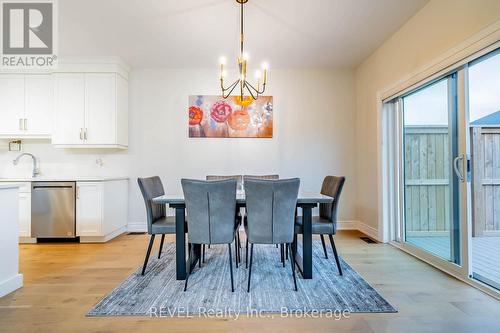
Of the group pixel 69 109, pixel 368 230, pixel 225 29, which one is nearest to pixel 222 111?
pixel 225 29

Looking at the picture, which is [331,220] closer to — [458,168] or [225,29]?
[458,168]

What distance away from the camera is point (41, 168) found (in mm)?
4078

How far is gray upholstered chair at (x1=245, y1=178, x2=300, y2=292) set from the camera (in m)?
2.01

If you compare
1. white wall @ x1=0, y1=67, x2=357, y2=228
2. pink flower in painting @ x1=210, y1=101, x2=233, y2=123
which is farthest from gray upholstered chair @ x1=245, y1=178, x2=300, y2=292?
pink flower in painting @ x1=210, y1=101, x2=233, y2=123

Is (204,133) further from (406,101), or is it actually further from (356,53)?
(406,101)

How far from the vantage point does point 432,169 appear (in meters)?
2.72

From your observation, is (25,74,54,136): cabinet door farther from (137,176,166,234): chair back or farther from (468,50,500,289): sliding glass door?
(468,50,500,289): sliding glass door

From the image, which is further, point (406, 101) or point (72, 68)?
point (72, 68)

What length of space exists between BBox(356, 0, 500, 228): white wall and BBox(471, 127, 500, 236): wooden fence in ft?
2.75

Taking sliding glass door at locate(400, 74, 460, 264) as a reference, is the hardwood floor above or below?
below

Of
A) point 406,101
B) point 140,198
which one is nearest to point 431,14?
point 406,101

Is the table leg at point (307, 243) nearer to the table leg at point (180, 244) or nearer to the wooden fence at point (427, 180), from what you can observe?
the table leg at point (180, 244)

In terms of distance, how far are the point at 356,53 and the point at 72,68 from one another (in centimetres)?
411

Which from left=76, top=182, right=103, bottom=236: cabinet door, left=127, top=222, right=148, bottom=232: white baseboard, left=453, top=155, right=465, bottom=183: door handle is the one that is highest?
left=453, top=155, right=465, bottom=183: door handle
